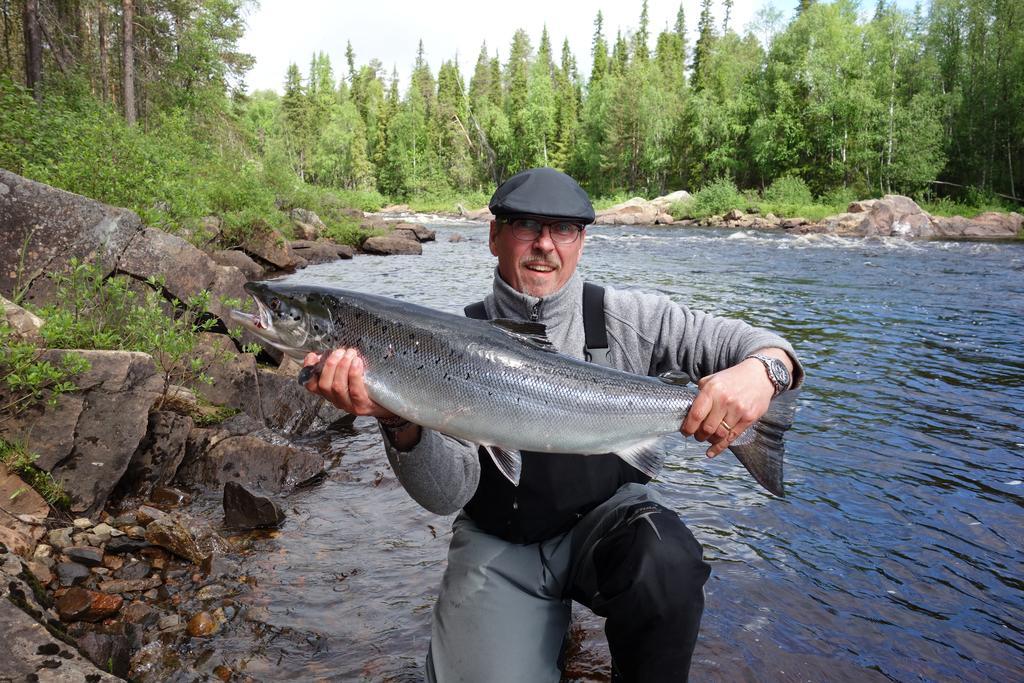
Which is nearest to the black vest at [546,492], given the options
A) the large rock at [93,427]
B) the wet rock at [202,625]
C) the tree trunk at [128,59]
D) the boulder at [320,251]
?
the wet rock at [202,625]

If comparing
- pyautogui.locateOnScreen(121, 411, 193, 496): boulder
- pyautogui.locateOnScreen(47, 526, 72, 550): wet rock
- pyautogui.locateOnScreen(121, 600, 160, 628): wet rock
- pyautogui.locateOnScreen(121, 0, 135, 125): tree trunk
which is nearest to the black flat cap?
pyautogui.locateOnScreen(121, 600, 160, 628): wet rock

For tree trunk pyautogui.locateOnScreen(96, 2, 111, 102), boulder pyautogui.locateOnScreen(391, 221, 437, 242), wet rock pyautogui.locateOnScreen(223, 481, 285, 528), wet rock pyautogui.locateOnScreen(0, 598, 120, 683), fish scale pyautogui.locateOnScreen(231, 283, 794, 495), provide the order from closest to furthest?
wet rock pyautogui.locateOnScreen(0, 598, 120, 683) < fish scale pyautogui.locateOnScreen(231, 283, 794, 495) < wet rock pyautogui.locateOnScreen(223, 481, 285, 528) < tree trunk pyautogui.locateOnScreen(96, 2, 111, 102) < boulder pyautogui.locateOnScreen(391, 221, 437, 242)

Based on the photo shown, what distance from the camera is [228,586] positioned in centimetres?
430

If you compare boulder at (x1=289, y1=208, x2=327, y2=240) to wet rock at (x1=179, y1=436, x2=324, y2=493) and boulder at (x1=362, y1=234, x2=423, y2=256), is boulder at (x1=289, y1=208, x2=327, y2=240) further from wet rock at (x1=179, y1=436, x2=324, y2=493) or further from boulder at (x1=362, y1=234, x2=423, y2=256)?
wet rock at (x1=179, y1=436, x2=324, y2=493)

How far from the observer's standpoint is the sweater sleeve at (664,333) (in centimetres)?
346

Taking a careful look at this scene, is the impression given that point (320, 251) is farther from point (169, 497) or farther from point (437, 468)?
point (437, 468)

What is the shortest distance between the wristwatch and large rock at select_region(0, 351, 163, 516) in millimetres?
4563

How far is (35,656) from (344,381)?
5.76 feet

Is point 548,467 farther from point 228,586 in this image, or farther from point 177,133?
point 177,133

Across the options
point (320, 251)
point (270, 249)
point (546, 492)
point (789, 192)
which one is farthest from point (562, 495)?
point (789, 192)

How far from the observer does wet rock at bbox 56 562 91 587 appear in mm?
3883

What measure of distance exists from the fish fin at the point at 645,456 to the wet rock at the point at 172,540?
3161 mm

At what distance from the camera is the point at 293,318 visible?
300cm

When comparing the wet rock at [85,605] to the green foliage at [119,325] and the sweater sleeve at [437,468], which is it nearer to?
the sweater sleeve at [437,468]
